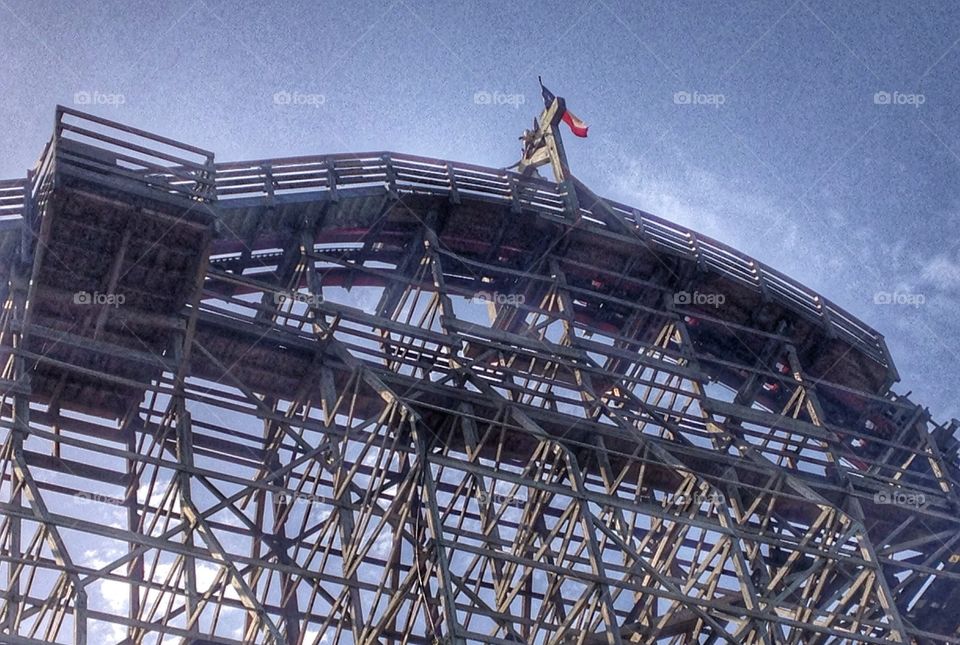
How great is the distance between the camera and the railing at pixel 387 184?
61.2ft

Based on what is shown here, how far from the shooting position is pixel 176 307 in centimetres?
1939

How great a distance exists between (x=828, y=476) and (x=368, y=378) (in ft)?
29.9

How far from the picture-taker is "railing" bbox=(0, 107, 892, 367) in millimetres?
18641

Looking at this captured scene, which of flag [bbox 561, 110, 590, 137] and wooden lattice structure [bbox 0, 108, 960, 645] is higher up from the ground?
flag [bbox 561, 110, 590, 137]

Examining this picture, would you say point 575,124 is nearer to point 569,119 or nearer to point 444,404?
point 569,119

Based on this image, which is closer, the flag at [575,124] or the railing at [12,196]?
the railing at [12,196]

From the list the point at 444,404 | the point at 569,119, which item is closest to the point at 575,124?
the point at 569,119

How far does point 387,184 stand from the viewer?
78.1 feet

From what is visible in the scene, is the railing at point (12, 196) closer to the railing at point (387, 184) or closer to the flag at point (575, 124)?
the railing at point (387, 184)

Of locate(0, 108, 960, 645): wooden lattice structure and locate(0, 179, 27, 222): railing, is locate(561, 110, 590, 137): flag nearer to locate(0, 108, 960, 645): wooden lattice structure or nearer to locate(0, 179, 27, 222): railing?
locate(0, 108, 960, 645): wooden lattice structure

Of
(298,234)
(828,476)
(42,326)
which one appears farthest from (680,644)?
(42,326)

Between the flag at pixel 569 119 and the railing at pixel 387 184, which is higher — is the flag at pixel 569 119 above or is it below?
above

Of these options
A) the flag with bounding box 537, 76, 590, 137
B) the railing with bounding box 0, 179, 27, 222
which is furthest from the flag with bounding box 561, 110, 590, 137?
the railing with bounding box 0, 179, 27, 222

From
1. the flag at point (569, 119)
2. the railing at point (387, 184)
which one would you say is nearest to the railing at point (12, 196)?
the railing at point (387, 184)
